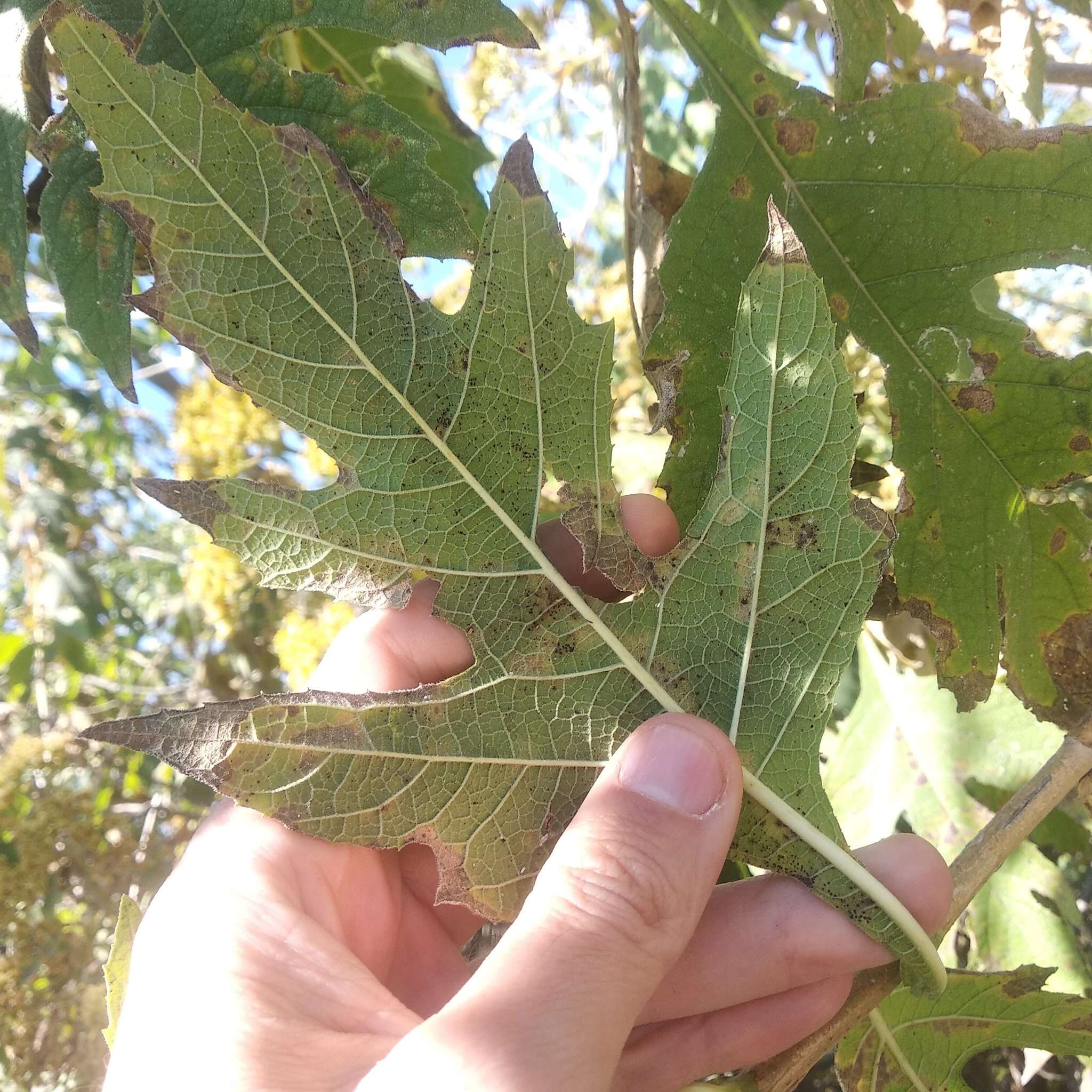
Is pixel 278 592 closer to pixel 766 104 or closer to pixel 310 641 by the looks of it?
pixel 310 641

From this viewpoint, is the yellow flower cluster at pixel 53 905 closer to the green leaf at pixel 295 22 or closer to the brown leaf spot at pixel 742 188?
the green leaf at pixel 295 22

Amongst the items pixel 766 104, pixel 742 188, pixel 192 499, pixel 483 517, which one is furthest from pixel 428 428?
pixel 766 104

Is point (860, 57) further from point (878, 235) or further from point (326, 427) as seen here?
point (326, 427)

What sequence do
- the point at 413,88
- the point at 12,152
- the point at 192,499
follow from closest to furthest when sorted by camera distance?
the point at 192,499, the point at 12,152, the point at 413,88

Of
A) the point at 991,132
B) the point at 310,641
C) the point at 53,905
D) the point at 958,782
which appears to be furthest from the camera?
the point at 53,905

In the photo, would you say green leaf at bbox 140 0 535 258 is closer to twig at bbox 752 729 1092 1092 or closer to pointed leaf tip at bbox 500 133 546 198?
pointed leaf tip at bbox 500 133 546 198

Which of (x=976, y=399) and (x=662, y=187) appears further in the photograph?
(x=662, y=187)

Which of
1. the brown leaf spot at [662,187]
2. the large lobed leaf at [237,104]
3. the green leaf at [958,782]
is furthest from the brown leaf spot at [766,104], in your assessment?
the green leaf at [958,782]

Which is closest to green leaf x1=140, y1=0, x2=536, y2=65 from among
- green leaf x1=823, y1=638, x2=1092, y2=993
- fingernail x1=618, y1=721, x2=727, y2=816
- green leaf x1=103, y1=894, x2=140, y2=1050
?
fingernail x1=618, y1=721, x2=727, y2=816

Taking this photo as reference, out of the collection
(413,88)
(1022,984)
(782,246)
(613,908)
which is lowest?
(1022,984)
